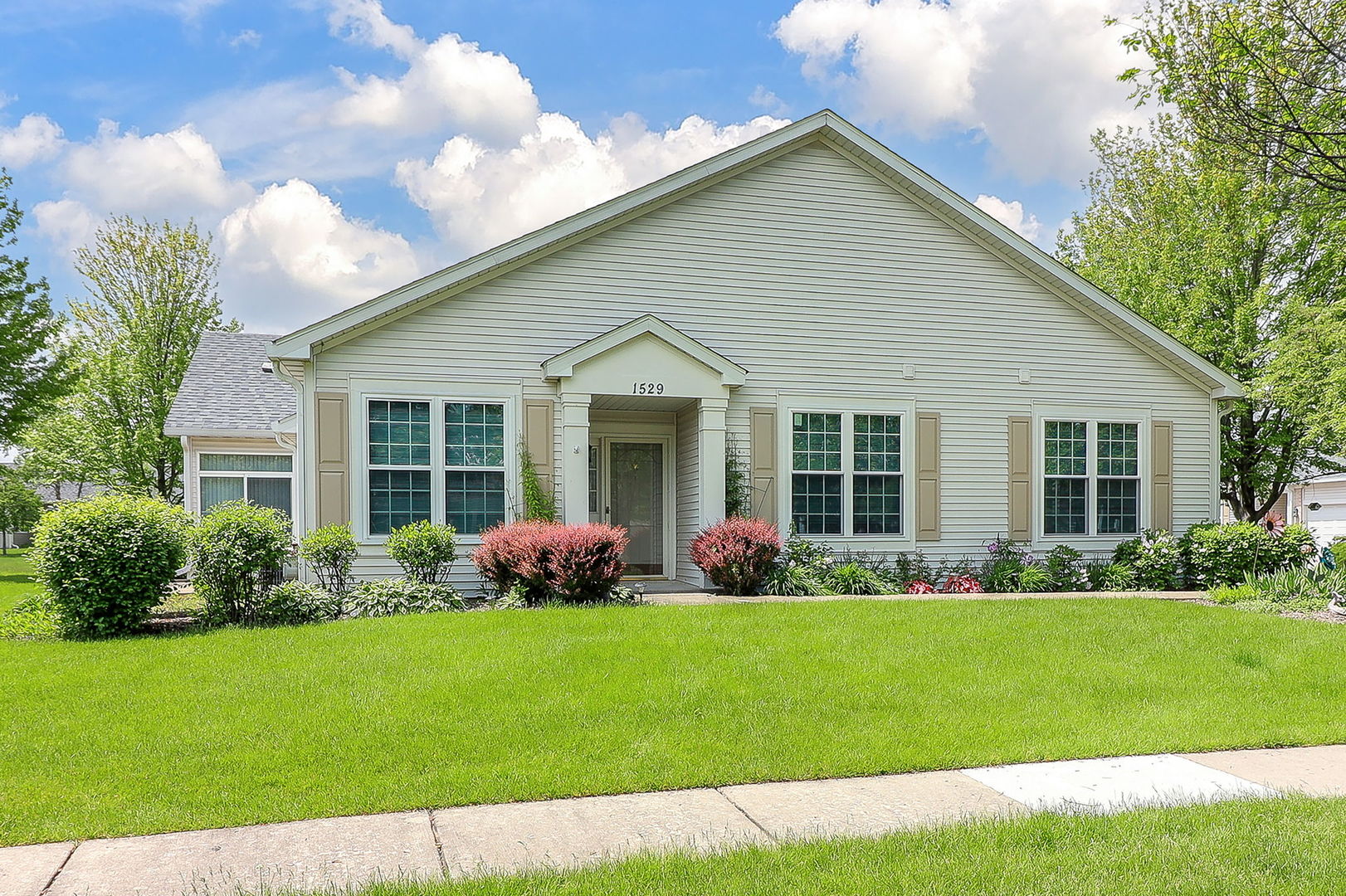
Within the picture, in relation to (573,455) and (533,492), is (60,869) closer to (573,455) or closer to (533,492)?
(533,492)

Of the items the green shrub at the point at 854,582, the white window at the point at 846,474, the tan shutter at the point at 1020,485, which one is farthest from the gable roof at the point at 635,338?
the tan shutter at the point at 1020,485

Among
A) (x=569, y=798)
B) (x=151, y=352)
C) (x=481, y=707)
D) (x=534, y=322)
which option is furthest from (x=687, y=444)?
(x=151, y=352)

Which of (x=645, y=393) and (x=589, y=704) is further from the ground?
(x=645, y=393)

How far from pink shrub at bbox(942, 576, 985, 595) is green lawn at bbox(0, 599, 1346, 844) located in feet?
11.2

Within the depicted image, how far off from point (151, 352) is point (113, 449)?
261 centimetres

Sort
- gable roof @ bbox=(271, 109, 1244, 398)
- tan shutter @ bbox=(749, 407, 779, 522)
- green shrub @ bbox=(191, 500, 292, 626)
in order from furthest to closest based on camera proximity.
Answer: tan shutter @ bbox=(749, 407, 779, 522), gable roof @ bbox=(271, 109, 1244, 398), green shrub @ bbox=(191, 500, 292, 626)

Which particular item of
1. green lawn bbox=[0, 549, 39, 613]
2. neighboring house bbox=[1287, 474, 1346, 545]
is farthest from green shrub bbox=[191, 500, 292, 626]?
neighboring house bbox=[1287, 474, 1346, 545]

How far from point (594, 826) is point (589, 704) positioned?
199 centimetres

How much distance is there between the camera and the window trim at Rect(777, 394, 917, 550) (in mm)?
13281

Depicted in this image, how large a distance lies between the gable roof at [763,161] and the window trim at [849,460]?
295cm

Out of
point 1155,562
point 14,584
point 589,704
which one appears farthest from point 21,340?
point 1155,562

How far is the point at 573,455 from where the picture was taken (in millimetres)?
12336

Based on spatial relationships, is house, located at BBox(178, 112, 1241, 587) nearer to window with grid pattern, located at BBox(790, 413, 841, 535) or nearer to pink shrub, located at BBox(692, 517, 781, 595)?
window with grid pattern, located at BBox(790, 413, 841, 535)

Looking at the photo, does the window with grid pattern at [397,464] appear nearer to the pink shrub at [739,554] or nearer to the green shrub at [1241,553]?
the pink shrub at [739,554]
